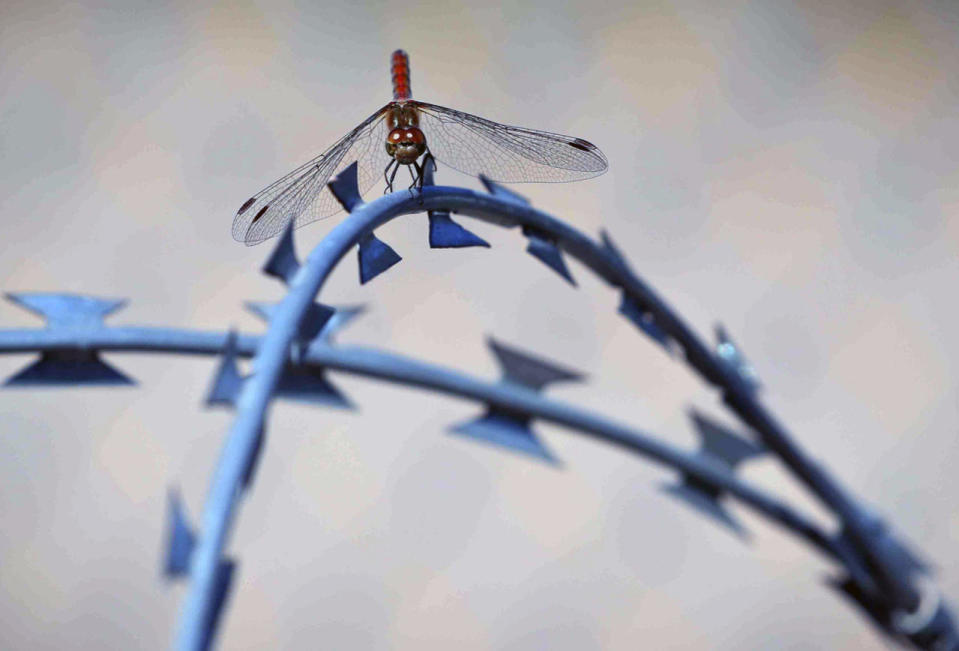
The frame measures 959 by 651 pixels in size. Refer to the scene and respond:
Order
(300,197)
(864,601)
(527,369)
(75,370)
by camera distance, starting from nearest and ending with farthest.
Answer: (75,370) < (527,369) < (300,197) < (864,601)

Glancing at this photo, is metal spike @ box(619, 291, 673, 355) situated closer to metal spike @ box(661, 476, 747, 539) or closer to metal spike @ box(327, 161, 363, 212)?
metal spike @ box(661, 476, 747, 539)

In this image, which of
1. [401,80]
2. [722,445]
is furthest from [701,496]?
[401,80]

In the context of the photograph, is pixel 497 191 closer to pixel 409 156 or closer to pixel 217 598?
pixel 409 156

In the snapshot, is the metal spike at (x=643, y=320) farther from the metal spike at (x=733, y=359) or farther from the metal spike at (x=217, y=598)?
the metal spike at (x=217, y=598)

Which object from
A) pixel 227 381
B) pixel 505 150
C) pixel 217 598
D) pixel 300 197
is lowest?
pixel 217 598

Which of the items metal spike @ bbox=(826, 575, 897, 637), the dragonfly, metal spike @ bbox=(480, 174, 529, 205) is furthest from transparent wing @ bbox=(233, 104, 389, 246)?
metal spike @ bbox=(826, 575, 897, 637)
